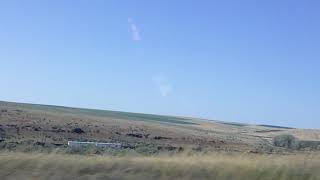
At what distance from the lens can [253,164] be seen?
11070 millimetres

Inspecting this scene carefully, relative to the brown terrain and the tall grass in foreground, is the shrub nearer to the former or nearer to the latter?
the brown terrain

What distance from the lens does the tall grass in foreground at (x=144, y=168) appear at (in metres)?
10.1

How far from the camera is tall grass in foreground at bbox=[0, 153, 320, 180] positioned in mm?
10070

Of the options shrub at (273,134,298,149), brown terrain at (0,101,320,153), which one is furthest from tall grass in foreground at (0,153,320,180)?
shrub at (273,134,298,149)

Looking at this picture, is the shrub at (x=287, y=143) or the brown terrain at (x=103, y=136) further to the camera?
the brown terrain at (x=103, y=136)

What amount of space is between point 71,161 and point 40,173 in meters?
0.84

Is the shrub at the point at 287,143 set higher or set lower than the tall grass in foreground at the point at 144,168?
higher

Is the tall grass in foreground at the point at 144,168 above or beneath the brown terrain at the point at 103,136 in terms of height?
beneath

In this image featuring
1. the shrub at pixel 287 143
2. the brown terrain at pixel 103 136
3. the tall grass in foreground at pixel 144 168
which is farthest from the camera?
the brown terrain at pixel 103 136

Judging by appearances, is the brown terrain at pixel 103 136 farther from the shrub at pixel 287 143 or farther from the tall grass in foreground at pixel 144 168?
the tall grass in foreground at pixel 144 168

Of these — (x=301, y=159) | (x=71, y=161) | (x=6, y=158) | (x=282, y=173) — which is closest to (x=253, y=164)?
(x=282, y=173)

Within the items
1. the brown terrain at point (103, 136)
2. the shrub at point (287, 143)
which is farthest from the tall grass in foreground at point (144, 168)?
the shrub at point (287, 143)

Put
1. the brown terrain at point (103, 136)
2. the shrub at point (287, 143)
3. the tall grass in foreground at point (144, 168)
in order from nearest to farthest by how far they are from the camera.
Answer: the tall grass in foreground at point (144, 168), the shrub at point (287, 143), the brown terrain at point (103, 136)

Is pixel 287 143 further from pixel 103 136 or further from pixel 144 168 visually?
pixel 144 168
